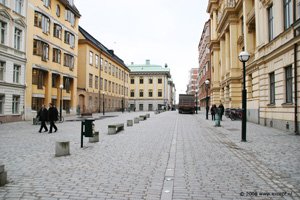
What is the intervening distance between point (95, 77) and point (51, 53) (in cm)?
1535

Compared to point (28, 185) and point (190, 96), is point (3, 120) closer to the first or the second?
point (28, 185)

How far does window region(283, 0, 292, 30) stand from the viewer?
1370 centimetres

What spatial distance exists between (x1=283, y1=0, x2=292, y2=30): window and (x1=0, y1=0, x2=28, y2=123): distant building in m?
21.3

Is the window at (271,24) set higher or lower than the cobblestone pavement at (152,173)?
higher

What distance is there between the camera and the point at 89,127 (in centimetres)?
891

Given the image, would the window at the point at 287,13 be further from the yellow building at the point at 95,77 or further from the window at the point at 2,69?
the yellow building at the point at 95,77

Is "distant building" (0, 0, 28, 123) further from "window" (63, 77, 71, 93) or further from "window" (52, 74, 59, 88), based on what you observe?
"window" (63, 77, 71, 93)

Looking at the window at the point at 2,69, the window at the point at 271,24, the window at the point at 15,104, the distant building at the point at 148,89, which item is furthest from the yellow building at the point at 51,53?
the distant building at the point at 148,89

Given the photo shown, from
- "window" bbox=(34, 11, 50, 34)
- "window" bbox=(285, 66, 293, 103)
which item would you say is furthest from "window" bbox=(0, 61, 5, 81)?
"window" bbox=(285, 66, 293, 103)

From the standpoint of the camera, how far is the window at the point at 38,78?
25.8 m

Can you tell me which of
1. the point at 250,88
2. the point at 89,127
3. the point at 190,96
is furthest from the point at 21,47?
the point at 190,96

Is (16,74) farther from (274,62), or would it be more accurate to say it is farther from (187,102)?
(187,102)

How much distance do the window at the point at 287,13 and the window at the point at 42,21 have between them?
2299 centimetres

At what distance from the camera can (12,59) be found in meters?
22.1
